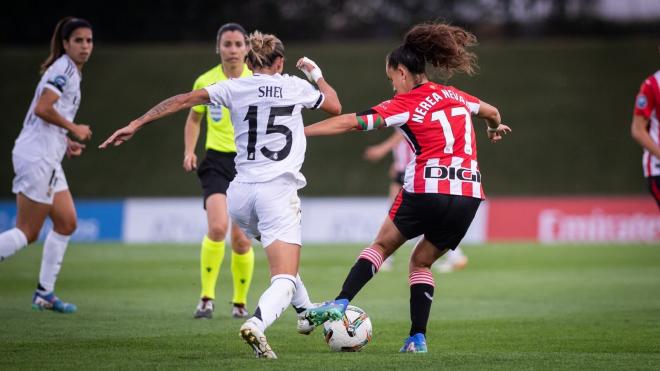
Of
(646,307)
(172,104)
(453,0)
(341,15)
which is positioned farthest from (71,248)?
(172,104)

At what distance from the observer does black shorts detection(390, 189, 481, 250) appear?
7133mm

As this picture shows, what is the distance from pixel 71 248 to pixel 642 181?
11.8 metres

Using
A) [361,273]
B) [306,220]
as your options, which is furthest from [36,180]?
[306,220]

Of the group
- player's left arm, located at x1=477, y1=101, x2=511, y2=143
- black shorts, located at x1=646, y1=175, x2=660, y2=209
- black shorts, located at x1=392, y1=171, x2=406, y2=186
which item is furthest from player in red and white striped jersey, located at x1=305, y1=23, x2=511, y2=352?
black shorts, located at x1=392, y1=171, x2=406, y2=186

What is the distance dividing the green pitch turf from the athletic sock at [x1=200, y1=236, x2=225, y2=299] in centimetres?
32

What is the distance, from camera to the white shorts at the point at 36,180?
9281 mm

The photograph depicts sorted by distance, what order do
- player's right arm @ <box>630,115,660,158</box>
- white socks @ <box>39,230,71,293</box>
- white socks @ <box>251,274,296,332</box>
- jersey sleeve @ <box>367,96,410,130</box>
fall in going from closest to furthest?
white socks @ <box>251,274,296,332</box> → jersey sleeve @ <box>367,96,410,130</box> → player's right arm @ <box>630,115,660,158</box> → white socks @ <box>39,230,71,293</box>

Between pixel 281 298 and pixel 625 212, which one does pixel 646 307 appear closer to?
pixel 281 298

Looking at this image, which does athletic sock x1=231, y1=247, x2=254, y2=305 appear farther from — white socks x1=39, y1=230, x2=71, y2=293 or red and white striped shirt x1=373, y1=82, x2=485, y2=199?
red and white striped shirt x1=373, y1=82, x2=485, y2=199

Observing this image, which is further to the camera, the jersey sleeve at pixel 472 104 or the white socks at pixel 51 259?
the white socks at pixel 51 259

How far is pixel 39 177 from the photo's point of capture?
30.5 ft

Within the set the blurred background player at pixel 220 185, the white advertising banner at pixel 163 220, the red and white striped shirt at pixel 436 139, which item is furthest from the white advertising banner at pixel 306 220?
the red and white striped shirt at pixel 436 139

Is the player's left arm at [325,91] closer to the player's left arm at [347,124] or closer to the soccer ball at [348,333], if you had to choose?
the player's left arm at [347,124]

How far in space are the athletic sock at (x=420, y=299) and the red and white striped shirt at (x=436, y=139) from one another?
630mm
